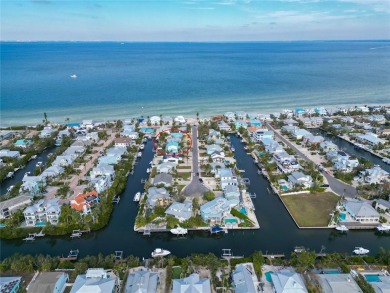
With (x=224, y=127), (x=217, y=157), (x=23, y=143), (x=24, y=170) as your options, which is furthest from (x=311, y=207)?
(x=23, y=143)

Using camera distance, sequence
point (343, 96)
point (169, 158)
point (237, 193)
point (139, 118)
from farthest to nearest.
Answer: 1. point (343, 96)
2. point (139, 118)
3. point (169, 158)
4. point (237, 193)

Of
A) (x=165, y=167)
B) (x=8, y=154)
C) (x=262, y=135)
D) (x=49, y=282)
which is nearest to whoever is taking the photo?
(x=49, y=282)

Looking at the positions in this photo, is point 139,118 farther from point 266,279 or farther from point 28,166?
point 266,279

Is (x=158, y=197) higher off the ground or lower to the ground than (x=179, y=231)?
higher

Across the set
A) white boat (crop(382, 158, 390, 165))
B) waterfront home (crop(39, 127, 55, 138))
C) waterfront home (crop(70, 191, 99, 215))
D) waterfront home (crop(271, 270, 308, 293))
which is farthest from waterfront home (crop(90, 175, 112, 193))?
white boat (crop(382, 158, 390, 165))

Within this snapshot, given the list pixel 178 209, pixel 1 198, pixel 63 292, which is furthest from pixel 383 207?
pixel 1 198

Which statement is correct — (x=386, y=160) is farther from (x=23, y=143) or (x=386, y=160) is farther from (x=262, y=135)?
(x=23, y=143)
